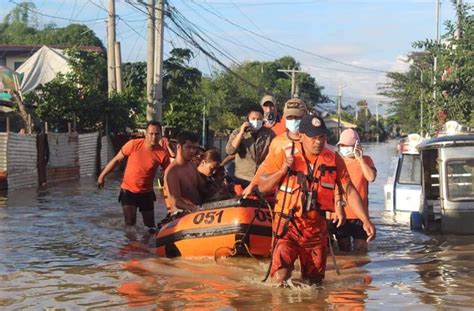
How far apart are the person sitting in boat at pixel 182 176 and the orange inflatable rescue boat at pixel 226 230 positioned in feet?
2.22

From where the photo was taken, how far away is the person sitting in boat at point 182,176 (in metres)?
10.1

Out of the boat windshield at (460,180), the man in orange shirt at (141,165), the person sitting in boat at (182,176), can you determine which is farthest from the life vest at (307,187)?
the boat windshield at (460,180)

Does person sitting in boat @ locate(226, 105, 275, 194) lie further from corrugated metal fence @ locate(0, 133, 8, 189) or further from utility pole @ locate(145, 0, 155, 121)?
utility pole @ locate(145, 0, 155, 121)

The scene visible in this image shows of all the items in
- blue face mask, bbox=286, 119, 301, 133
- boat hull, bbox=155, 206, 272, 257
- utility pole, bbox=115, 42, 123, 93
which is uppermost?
utility pole, bbox=115, 42, 123, 93

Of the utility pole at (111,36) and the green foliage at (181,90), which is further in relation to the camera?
the green foliage at (181,90)

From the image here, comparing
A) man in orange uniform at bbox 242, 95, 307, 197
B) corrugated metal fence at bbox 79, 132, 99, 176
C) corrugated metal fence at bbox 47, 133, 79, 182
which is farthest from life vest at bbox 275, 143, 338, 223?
corrugated metal fence at bbox 79, 132, 99, 176

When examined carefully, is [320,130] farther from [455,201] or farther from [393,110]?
[393,110]

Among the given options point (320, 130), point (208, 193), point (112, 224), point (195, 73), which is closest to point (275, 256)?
point (320, 130)

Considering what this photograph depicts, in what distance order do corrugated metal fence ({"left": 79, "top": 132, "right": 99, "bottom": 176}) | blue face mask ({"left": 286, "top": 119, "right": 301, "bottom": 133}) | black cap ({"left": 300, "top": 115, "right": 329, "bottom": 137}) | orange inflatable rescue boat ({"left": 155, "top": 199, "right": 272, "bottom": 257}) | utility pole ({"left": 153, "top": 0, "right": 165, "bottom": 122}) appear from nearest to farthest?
black cap ({"left": 300, "top": 115, "right": 329, "bottom": 137})
blue face mask ({"left": 286, "top": 119, "right": 301, "bottom": 133})
orange inflatable rescue boat ({"left": 155, "top": 199, "right": 272, "bottom": 257})
utility pole ({"left": 153, "top": 0, "right": 165, "bottom": 122})
corrugated metal fence ({"left": 79, "top": 132, "right": 99, "bottom": 176})

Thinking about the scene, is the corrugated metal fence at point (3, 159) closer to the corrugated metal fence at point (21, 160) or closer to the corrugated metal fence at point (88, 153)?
the corrugated metal fence at point (21, 160)

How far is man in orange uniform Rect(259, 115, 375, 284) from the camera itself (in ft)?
21.8

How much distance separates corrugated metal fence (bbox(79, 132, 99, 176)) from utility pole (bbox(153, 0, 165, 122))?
281cm

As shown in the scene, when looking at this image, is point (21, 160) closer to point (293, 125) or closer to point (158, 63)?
point (158, 63)

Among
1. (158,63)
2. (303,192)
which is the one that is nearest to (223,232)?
(303,192)
